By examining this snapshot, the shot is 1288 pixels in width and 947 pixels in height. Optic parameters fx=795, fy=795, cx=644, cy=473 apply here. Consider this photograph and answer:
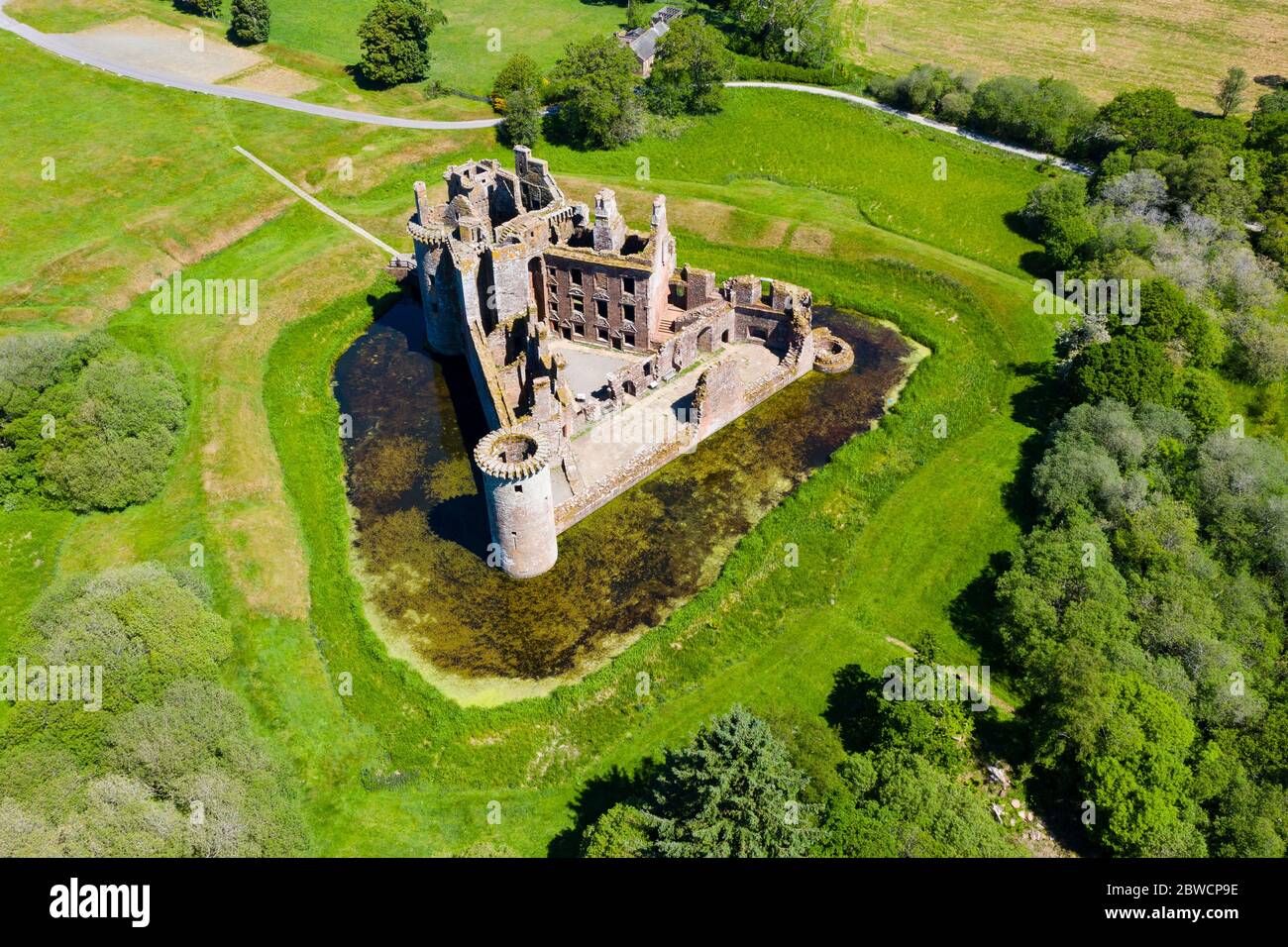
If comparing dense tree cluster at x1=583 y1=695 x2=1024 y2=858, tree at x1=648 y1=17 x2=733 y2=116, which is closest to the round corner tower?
dense tree cluster at x1=583 y1=695 x2=1024 y2=858

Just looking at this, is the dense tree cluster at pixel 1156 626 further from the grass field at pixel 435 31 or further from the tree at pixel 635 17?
the tree at pixel 635 17

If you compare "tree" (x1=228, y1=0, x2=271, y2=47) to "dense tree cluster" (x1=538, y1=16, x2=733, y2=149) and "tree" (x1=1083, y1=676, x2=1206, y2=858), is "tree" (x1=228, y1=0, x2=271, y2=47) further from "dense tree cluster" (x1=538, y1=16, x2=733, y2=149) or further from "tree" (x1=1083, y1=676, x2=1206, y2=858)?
"tree" (x1=1083, y1=676, x2=1206, y2=858)

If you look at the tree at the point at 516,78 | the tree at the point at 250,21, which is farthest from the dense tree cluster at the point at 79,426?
Result: the tree at the point at 250,21

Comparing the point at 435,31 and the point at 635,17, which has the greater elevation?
the point at 635,17

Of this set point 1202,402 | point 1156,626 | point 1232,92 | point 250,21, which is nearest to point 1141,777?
point 1156,626

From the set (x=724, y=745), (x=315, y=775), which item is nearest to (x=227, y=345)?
(x=315, y=775)

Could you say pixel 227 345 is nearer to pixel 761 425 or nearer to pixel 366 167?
pixel 366 167

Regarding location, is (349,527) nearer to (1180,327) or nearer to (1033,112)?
(1180,327)
